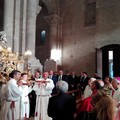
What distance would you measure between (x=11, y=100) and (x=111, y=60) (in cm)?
1101

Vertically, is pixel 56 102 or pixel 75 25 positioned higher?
pixel 75 25

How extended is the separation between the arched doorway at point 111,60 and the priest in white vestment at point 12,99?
10.3 meters

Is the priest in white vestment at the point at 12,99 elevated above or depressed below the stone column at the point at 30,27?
below

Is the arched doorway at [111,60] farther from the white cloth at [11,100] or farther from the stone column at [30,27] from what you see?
the white cloth at [11,100]

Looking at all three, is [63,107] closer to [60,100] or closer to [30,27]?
[60,100]

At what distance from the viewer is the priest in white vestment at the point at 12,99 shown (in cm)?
634

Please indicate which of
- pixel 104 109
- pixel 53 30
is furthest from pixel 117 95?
pixel 53 30

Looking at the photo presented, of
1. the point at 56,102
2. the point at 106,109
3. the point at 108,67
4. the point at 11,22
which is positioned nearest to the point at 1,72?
the point at 11,22

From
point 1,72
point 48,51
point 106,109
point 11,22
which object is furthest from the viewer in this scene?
point 48,51

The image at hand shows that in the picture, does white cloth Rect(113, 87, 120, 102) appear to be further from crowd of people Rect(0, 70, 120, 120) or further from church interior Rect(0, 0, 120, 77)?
church interior Rect(0, 0, 120, 77)

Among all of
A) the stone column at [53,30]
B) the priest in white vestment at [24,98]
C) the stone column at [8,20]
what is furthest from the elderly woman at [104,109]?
the stone column at [53,30]

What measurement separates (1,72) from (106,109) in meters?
6.45

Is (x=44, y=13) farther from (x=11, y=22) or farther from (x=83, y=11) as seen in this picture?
Result: (x=11, y=22)

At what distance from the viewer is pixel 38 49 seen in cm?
2052
